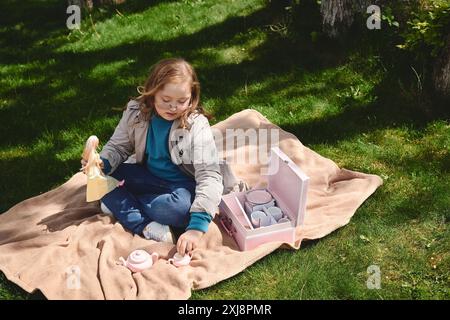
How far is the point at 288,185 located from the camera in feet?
13.2

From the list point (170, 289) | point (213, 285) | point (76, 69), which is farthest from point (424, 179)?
point (76, 69)

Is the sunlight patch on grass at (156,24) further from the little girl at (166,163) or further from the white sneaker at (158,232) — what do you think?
the white sneaker at (158,232)

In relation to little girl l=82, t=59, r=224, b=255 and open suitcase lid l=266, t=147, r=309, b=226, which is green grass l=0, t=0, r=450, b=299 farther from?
little girl l=82, t=59, r=224, b=255

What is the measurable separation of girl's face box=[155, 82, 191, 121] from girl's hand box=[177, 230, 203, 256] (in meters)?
0.78

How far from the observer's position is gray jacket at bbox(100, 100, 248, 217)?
3812 millimetres

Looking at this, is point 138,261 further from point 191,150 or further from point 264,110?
point 264,110

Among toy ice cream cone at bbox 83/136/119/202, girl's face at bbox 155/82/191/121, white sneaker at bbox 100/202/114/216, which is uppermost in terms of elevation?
girl's face at bbox 155/82/191/121

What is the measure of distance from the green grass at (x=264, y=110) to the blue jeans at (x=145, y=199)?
0.59 m

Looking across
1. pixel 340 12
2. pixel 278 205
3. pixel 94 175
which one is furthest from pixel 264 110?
pixel 94 175

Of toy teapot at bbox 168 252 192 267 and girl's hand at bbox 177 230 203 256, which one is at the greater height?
girl's hand at bbox 177 230 203 256

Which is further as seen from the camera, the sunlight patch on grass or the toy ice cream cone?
the sunlight patch on grass

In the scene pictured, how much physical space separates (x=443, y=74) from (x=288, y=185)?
222 centimetres

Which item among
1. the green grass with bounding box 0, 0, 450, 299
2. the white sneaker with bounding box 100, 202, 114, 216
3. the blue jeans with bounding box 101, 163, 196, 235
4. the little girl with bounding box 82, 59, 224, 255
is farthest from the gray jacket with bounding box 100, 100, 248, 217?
the green grass with bounding box 0, 0, 450, 299

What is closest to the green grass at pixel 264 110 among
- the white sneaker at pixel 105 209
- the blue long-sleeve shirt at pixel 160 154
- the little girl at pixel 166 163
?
the little girl at pixel 166 163
